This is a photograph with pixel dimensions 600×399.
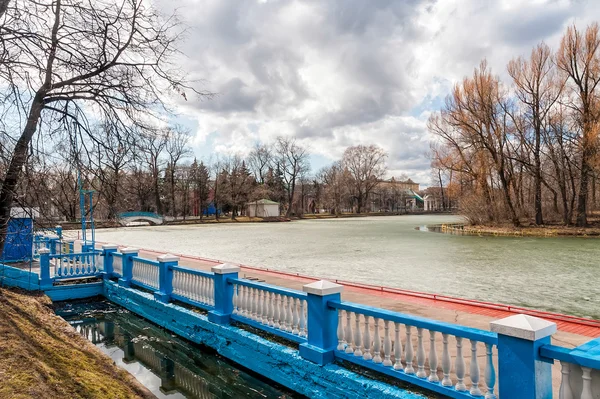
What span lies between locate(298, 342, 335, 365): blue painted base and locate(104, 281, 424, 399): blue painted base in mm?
61

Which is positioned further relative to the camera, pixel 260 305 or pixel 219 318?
pixel 219 318

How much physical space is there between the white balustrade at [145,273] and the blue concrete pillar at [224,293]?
276cm

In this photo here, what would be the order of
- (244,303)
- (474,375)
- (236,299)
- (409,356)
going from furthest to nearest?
(236,299)
(244,303)
(409,356)
(474,375)

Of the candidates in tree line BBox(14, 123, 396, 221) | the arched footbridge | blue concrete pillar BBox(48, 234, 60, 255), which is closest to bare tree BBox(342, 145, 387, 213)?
tree line BBox(14, 123, 396, 221)

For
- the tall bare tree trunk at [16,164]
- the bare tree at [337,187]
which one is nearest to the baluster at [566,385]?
the tall bare tree trunk at [16,164]

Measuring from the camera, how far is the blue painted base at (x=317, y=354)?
445 centimetres

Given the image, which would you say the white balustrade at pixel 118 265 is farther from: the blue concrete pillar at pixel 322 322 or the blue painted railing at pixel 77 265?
the blue concrete pillar at pixel 322 322

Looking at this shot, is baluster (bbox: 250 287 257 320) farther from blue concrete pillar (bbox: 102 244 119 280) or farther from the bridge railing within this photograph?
blue concrete pillar (bbox: 102 244 119 280)

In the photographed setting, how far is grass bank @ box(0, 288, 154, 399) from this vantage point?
143 inches

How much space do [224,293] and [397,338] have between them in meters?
3.23

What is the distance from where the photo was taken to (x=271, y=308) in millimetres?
5473

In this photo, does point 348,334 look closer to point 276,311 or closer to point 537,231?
point 276,311

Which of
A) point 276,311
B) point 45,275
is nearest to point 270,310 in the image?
point 276,311

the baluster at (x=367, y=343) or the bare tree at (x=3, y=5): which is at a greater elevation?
the bare tree at (x=3, y=5)
